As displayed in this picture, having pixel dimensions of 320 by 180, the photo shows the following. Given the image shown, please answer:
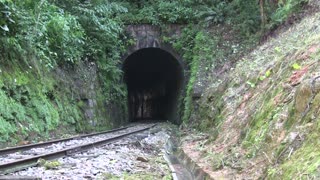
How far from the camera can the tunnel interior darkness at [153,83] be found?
23167mm

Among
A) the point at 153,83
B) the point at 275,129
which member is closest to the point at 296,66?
the point at 275,129

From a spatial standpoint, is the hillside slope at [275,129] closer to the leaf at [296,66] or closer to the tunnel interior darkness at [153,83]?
the leaf at [296,66]

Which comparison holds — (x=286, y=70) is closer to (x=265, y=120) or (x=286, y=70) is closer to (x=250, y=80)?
(x=265, y=120)

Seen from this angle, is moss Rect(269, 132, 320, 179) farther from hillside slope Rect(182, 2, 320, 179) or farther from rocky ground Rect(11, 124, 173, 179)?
rocky ground Rect(11, 124, 173, 179)

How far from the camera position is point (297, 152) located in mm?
4039

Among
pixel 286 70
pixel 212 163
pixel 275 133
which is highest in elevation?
pixel 286 70

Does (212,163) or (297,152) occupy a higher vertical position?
(297,152)

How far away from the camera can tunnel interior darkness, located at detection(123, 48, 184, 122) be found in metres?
23.2

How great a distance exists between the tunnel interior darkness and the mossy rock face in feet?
53.9

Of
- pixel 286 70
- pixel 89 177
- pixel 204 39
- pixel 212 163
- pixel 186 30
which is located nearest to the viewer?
pixel 89 177

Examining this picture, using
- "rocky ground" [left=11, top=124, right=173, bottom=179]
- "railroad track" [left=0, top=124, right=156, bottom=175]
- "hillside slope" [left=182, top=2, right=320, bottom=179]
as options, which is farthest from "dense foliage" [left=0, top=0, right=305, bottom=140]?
"hillside slope" [left=182, top=2, right=320, bottom=179]

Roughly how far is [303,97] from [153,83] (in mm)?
29837

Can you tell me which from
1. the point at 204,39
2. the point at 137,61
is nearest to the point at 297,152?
the point at 204,39

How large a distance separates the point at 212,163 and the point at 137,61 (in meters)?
19.7
